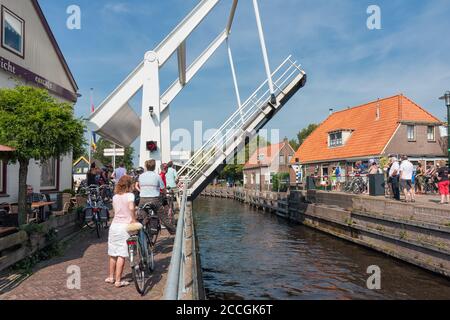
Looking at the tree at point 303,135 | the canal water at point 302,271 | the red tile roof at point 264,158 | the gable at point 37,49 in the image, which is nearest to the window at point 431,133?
the canal water at point 302,271

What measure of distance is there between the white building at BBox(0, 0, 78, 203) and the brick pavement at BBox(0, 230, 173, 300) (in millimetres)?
3109

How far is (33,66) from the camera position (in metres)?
12.4

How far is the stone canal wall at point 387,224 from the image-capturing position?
1111 cm

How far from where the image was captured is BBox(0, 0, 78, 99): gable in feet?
37.8

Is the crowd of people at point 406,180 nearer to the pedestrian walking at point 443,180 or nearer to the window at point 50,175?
the pedestrian walking at point 443,180

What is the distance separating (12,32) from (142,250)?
29.7 feet

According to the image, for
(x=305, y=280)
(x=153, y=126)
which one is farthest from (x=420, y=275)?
(x=153, y=126)

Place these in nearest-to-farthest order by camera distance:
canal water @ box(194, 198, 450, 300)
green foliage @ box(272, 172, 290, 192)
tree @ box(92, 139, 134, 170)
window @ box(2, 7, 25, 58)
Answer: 1. canal water @ box(194, 198, 450, 300)
2. window @ box(2, 7, 25, 58)
3. green foliage @ box(272, 172, 290, 192)
4. tree @ box(92, 139, 134, 170)

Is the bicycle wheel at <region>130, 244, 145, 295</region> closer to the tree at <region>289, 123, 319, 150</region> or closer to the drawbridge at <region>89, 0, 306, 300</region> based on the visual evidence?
the drawbridge at <region>89, 0, 306, 300</region>

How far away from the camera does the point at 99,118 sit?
1119 centimetres

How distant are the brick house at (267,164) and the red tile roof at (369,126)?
17014 mm

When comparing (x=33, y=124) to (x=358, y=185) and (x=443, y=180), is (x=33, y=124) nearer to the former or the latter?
(x=443, y=180)

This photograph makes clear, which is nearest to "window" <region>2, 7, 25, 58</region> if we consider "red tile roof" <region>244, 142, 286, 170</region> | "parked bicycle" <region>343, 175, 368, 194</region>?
"parked bicycle" <region>343, 175, 368, 194</region>
